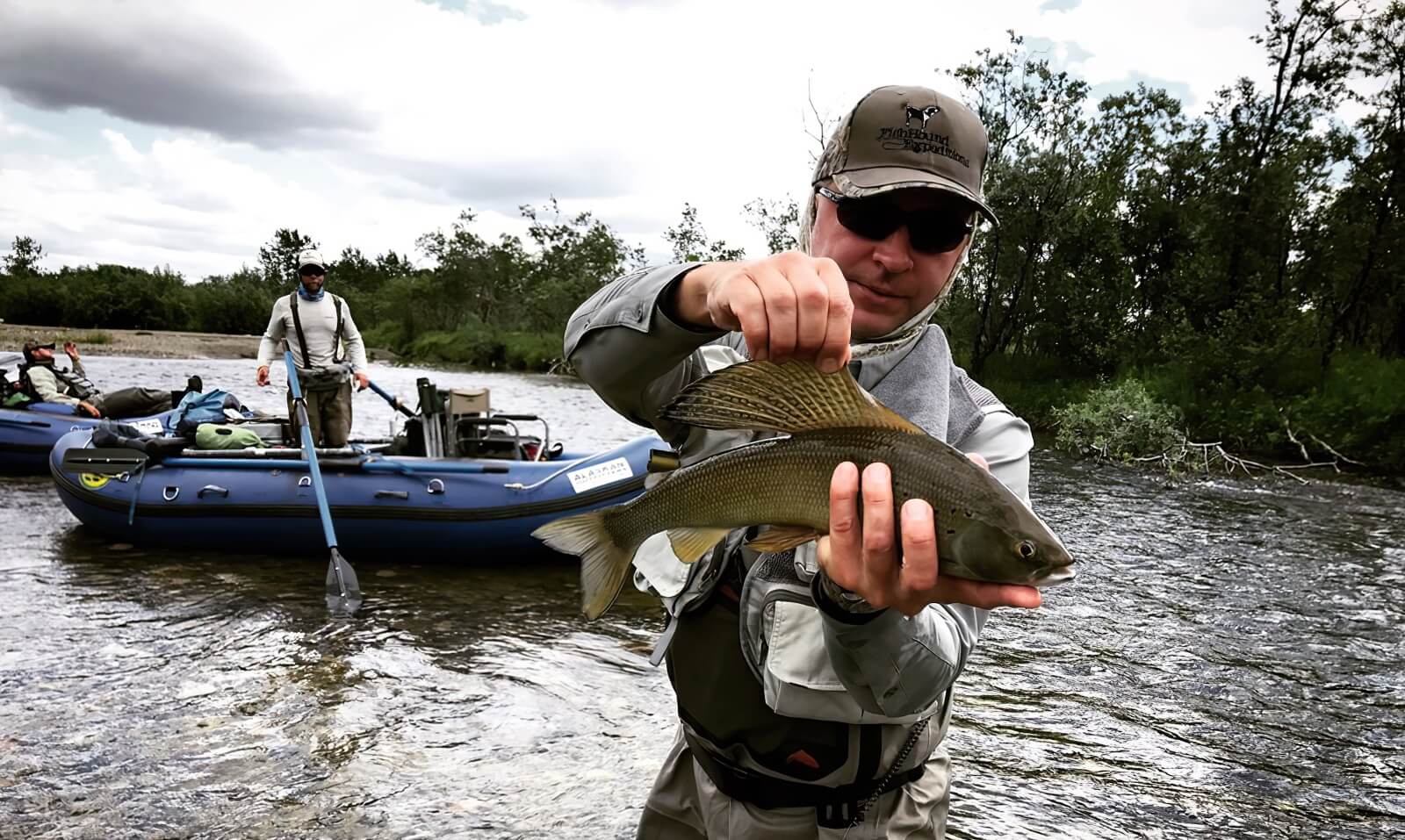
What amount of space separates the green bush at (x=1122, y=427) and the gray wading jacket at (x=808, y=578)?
19367 millimetres

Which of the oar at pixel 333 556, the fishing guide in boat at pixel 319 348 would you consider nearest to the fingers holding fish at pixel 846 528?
the oar at pixel 333 556

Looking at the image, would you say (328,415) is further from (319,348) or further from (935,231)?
(935,231)

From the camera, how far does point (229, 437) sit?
10.6 meters

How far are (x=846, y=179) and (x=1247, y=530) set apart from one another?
1325 centimetres

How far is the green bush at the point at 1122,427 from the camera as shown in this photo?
19.6 m

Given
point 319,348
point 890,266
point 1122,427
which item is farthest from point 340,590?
point 1122,427

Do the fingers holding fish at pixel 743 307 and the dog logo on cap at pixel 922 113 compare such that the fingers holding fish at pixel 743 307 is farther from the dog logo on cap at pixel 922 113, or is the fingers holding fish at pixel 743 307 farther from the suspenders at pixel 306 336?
the suspenders at pixel 306 336

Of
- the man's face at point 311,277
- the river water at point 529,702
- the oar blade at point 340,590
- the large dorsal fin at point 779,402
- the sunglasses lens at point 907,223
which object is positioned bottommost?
the river water at point 529,702

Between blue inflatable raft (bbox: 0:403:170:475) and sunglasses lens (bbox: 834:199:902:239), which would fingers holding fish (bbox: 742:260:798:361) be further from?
blue inflatable raft (bbox: 0:403:170:475)

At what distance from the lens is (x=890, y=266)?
2000 millimetres

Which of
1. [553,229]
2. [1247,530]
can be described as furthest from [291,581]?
[553,229]

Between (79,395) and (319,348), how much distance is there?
811 cm

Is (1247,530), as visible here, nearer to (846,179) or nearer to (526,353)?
(846,179)

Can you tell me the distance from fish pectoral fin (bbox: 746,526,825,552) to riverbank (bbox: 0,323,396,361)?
54070 millimetres
